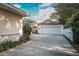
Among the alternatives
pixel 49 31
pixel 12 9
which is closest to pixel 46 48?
pixel 49 31

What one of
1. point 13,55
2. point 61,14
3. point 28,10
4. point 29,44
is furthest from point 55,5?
point 13,55

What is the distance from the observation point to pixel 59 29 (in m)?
7.87

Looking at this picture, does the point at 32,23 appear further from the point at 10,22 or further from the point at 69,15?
the point at 69,15

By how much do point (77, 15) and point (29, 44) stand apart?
73.7 inches

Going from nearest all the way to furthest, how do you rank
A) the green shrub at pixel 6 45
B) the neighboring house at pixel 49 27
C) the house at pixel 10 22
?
the green shrub at pixel 6 45 < the house at pixel 10 22 < the neighboring house at pixel 49 27

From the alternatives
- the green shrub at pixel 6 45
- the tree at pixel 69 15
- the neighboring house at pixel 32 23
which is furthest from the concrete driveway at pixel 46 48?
the tree at pixel 69 15

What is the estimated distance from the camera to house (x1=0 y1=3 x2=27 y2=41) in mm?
7770

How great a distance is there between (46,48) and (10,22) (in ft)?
4.98

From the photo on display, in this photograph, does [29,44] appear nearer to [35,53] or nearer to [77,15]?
[35,53]

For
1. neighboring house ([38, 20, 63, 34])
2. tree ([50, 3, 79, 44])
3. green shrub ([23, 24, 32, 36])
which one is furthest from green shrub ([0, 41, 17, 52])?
tree ([50, 3, 79, 44])

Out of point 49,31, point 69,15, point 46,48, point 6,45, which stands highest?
point 69,15

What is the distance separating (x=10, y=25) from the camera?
794 cm

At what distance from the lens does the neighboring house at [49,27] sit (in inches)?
311

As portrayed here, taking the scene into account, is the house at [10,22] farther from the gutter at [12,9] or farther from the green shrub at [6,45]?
the green shrub at [6,45]
